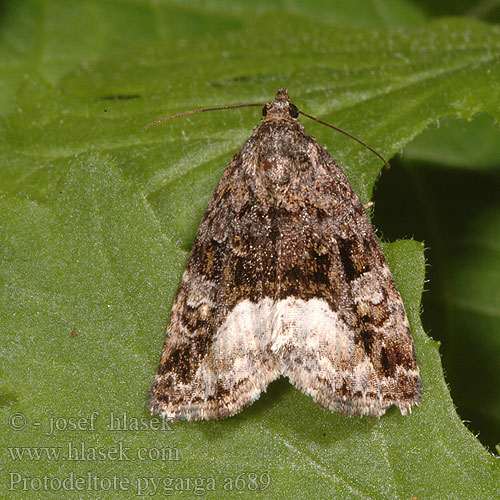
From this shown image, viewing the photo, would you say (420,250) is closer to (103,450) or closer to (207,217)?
(207,217)

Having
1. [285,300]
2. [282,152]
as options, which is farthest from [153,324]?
[282,152]

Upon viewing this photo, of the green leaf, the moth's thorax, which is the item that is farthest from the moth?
the green leaf

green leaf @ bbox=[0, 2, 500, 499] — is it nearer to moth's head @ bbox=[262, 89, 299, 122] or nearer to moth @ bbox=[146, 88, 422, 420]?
moth @ bbox=[146, 88, 422, 420]

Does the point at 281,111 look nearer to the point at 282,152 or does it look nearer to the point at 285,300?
the point at 282,152

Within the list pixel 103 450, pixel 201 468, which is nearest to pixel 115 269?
pixel 103 450

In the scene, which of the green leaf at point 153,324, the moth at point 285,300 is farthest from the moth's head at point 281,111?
the green leaf at point 153,324
